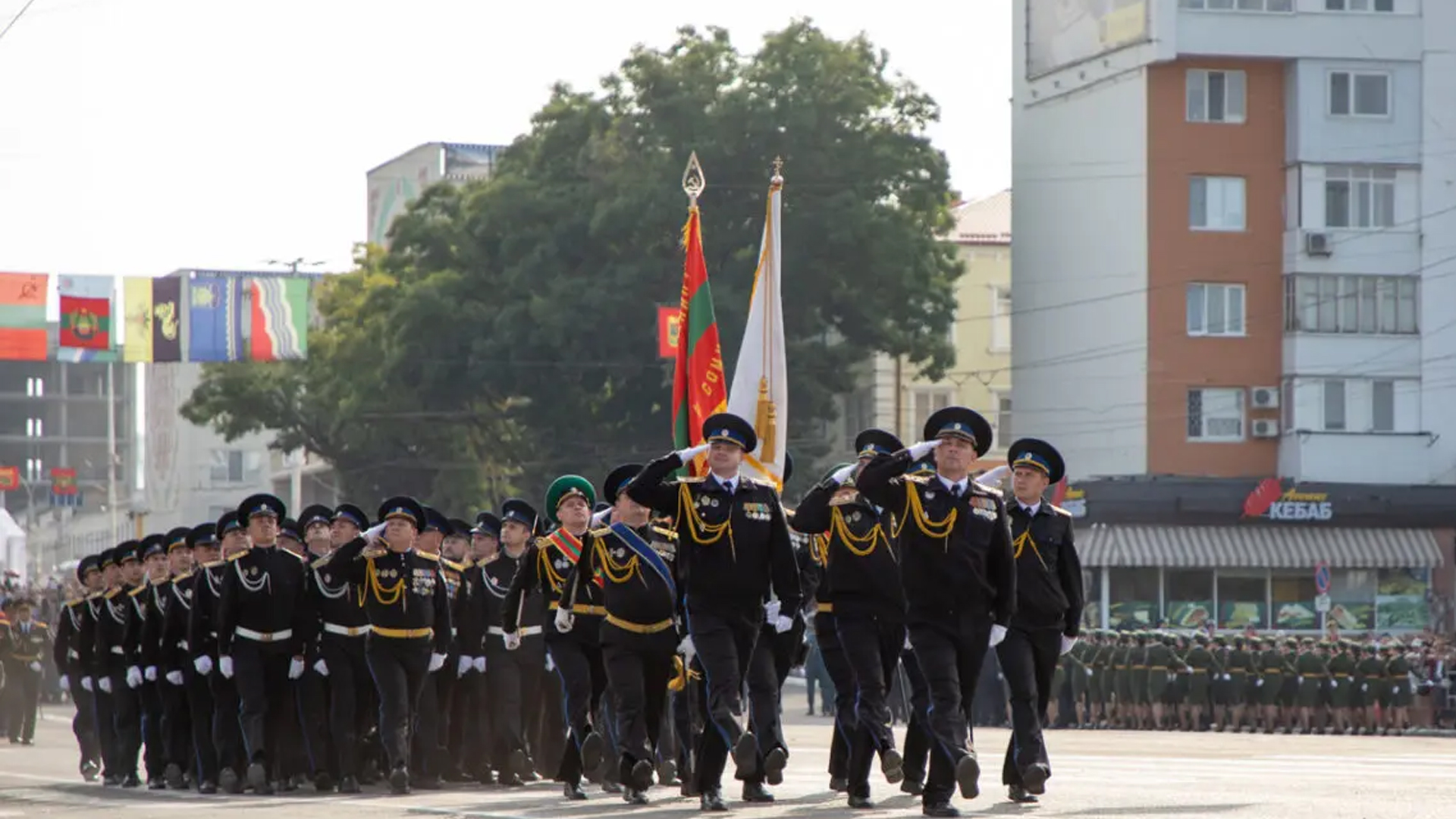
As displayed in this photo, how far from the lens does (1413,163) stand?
58.1 m

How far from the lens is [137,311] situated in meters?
75.9

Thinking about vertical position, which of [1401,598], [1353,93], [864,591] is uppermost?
[1353,93]

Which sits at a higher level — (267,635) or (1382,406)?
(1382,406)

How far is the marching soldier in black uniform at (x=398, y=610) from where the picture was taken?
1755 cm

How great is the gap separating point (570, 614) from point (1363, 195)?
44.7 meters

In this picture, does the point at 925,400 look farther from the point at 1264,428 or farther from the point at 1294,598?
the point at 1294,598

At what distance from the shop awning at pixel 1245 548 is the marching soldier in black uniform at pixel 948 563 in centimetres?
4298

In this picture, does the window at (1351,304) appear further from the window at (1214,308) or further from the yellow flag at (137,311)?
the yellow flag at (137,311)

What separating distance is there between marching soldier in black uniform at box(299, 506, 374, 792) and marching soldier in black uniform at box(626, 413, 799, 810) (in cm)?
402

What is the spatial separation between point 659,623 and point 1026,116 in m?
47.4

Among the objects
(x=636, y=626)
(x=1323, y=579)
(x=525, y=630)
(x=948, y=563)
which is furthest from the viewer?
(x=1323, y=579)

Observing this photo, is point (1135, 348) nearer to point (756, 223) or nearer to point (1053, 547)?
point (756, 223)

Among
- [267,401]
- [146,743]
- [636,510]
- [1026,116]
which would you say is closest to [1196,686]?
[146,743]

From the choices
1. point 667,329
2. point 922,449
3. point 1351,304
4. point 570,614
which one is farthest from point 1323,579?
point 922,449
